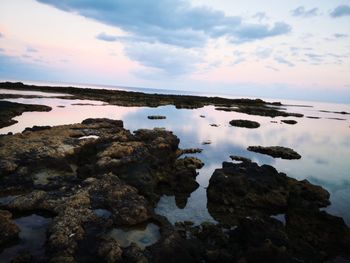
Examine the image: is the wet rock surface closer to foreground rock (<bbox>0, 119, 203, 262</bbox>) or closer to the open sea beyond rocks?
the open sea beyond rocks

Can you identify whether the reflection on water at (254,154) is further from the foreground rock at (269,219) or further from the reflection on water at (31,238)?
the reflection on water at (31,238)

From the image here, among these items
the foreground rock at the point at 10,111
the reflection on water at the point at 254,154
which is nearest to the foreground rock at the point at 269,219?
the reflection on water at the point at 254,154

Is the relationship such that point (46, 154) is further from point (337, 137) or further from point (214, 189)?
point (337, 137)

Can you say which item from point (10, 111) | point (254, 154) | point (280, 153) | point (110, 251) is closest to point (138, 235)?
point (110, 251)

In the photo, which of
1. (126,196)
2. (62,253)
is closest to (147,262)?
(62,253)

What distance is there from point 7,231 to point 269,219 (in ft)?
34.8

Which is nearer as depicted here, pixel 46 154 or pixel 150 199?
pixel 150 199

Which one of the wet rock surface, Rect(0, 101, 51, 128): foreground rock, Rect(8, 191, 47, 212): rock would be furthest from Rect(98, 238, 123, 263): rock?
the wet rock surface

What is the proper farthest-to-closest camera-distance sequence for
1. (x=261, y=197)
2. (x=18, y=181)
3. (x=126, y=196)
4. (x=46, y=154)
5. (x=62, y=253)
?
(x=46, y=154), (x=261, y=197), (x=18, y=181), (x=126, y=196), (x=62, y=253)

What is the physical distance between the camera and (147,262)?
9.91 meters

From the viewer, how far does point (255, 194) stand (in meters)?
17.5

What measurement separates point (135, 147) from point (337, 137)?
1677 inches

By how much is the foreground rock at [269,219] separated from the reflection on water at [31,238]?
5961mm

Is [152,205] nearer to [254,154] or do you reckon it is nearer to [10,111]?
[254,154]
